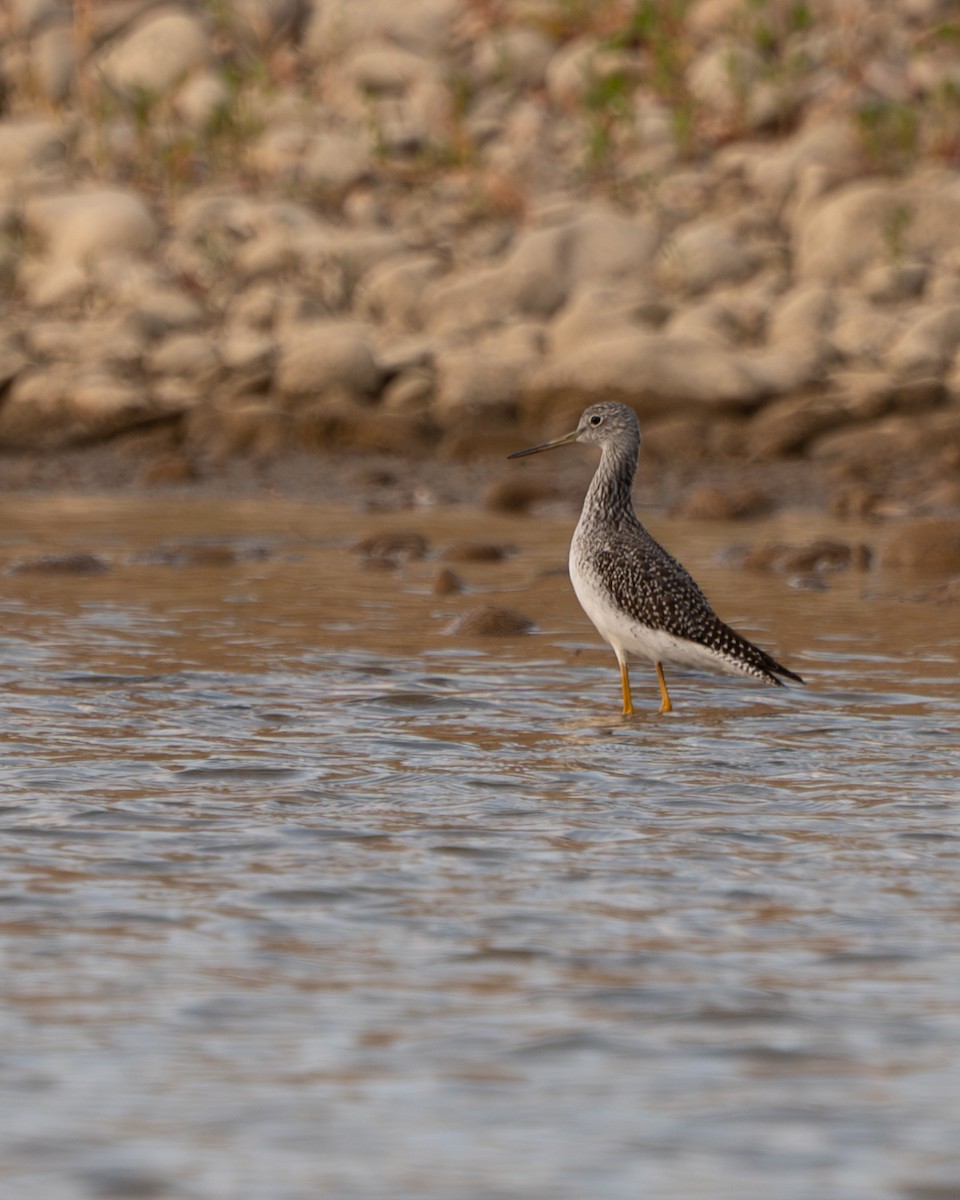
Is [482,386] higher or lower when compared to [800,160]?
lower

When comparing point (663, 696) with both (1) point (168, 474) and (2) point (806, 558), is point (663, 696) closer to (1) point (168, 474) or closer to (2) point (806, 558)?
(2) point (806, 558)

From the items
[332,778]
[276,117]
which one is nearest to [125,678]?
[332,778]

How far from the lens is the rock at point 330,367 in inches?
760

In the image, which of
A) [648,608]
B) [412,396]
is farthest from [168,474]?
[648,608]

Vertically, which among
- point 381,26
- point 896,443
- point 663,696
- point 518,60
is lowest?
point 663,696

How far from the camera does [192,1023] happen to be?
476 cm

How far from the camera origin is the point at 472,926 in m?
5.52

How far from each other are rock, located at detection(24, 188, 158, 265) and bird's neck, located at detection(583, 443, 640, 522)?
44.9 ft

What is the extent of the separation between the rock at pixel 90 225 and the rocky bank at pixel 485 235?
38 mm

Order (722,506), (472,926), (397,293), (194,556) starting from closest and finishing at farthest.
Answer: (472,926) → (194,556) → (722,506) → (397,293)

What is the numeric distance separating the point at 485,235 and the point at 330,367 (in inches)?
160

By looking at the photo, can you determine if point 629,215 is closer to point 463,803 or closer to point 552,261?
point 552,261

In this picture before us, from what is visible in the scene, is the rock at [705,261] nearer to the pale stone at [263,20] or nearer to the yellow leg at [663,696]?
the pale stone at [263,20]

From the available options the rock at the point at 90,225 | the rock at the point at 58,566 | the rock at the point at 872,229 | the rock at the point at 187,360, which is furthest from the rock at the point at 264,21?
the rock at the point at 58,566
